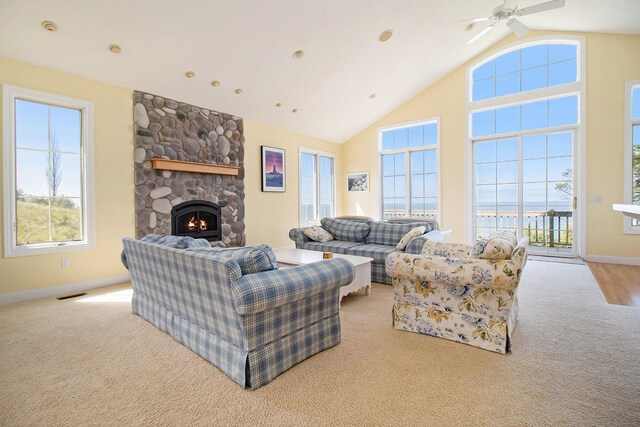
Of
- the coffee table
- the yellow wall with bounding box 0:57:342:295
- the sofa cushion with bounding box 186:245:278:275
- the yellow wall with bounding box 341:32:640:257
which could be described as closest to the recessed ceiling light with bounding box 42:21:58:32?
the yellow wall with bounding box 0:57:342:295

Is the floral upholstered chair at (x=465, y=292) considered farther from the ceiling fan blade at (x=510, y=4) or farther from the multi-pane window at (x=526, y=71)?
the multi-pane window at (x=526, y=71)

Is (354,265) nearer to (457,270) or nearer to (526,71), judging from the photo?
(457,270)

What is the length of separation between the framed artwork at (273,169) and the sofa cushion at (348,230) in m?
1.53

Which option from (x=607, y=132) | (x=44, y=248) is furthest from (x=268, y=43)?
(x=607, y=132)

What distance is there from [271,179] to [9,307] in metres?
4.10

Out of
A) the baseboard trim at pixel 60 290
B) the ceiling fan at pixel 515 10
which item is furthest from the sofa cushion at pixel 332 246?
the ceiling fan at pixel 515 10

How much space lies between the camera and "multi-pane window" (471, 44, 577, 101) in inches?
218

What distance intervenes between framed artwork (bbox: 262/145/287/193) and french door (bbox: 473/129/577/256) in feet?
12.8

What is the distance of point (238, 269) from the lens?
178 cm

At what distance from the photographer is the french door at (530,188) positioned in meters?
5.63

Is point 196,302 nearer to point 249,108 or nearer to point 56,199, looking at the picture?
point 56,199

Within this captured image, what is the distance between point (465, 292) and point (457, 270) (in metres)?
0.22

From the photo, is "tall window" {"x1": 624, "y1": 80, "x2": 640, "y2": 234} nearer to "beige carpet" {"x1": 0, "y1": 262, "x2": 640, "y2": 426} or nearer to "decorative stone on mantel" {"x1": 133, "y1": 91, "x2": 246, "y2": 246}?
"beige carpet" {"x1": 0, "y1": 262, "x2": 640, "y2": 426}

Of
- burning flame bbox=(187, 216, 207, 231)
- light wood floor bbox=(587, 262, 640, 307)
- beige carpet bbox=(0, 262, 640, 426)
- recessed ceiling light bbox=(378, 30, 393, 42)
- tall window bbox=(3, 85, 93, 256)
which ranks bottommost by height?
beige carpet bbox=(0, 262, 640, 426)
